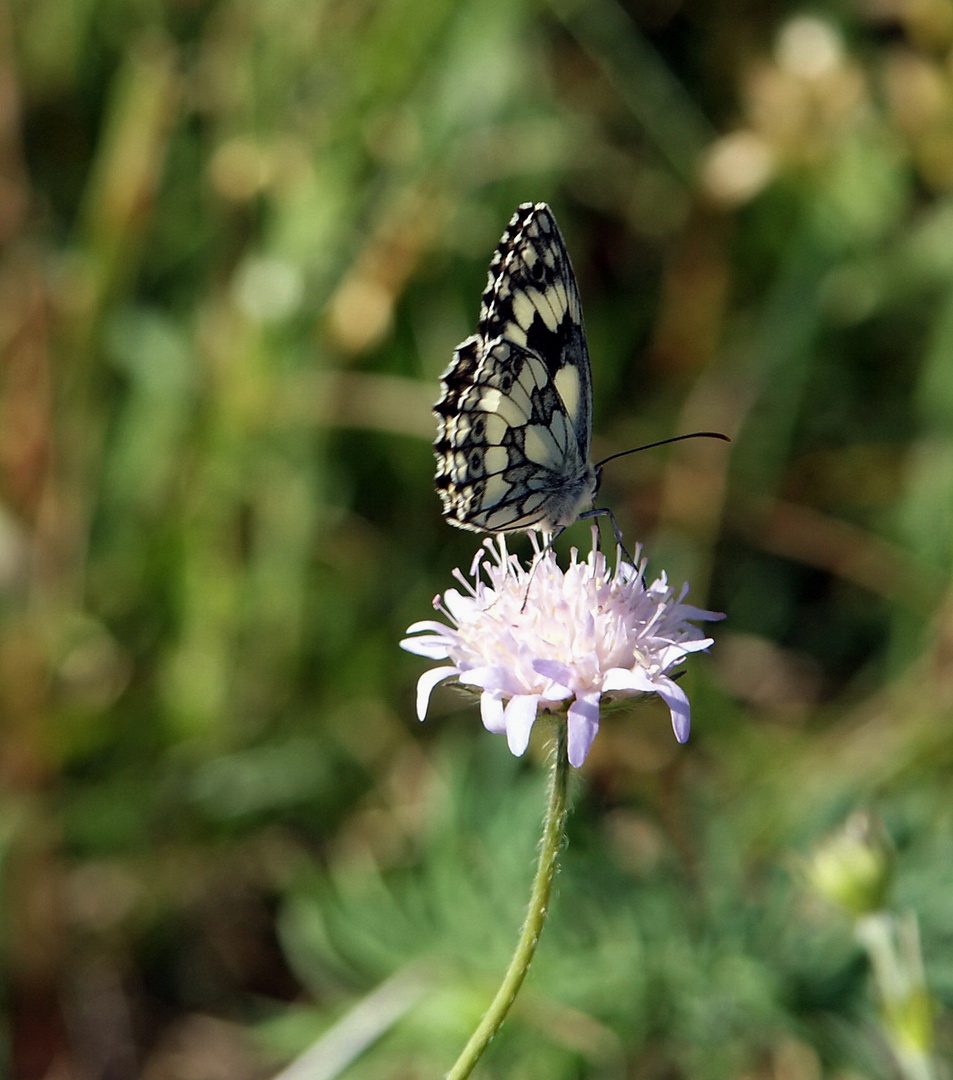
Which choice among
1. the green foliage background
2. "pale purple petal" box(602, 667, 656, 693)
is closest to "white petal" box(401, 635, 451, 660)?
"pale purple petal" box(602, 667, 656, 693)

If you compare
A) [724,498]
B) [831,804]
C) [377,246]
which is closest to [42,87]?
[377,246]

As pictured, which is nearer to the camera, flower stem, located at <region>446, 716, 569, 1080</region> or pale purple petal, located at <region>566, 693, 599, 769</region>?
flower stem, located at <region>446, 716, 569, 1080</region>

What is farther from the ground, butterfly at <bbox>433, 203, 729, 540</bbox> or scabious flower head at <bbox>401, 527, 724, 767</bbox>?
butterfly at <bbox>433, 203, 729, 540</bbox>

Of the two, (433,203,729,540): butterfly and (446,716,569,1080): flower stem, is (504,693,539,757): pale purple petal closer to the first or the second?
(446,716,569,1080): flower stem

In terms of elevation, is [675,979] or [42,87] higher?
[42,87]

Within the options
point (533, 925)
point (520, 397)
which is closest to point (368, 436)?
point (520, 397)

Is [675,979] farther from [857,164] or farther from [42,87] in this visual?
[42,87]

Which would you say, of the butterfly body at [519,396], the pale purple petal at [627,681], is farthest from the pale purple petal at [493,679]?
the butterfly body at [519,396]

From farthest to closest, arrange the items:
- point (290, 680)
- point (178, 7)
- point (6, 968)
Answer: point (178, 7)
point (290, 680)
point (6, 968)
